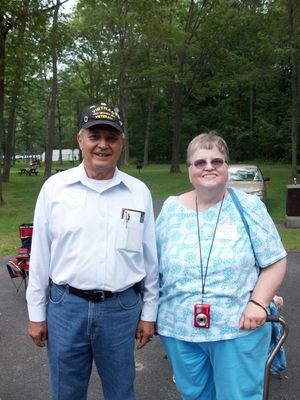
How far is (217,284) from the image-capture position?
2.20m

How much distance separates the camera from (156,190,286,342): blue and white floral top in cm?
219

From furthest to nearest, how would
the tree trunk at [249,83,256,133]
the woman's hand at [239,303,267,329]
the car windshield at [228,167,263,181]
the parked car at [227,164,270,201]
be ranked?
the tree trunk at [249,83,256,133] → the car windshield at [228,167,263,181] → the parked car at [227,164,270,201] → the woman's hand at [239,303,267,329]

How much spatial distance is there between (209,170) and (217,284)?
560 millimetres

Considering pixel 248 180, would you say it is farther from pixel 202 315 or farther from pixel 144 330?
pixel 202 315

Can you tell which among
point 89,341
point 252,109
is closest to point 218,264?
point 89,341

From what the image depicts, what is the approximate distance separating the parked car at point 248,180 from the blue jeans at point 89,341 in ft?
34.9

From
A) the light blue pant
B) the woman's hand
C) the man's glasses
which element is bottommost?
the light blue pant

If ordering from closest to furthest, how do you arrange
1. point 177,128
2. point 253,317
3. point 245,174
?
1. point 253,317
2. point 245,174
3. point 177,128

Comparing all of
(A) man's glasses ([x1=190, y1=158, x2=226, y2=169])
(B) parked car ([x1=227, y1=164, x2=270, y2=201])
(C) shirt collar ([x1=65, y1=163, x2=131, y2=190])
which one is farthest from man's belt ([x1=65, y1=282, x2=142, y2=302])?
(B) parked car ([x1=227, y1=164, x2=270, y2=201])

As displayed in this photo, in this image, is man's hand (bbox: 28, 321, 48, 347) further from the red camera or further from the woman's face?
the woman's face

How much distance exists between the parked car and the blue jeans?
1063cm

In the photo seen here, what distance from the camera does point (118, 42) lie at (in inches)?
1358

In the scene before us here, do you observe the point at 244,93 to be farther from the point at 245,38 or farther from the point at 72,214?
the point at 72,214

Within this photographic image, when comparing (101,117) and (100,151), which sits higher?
(101,117)
